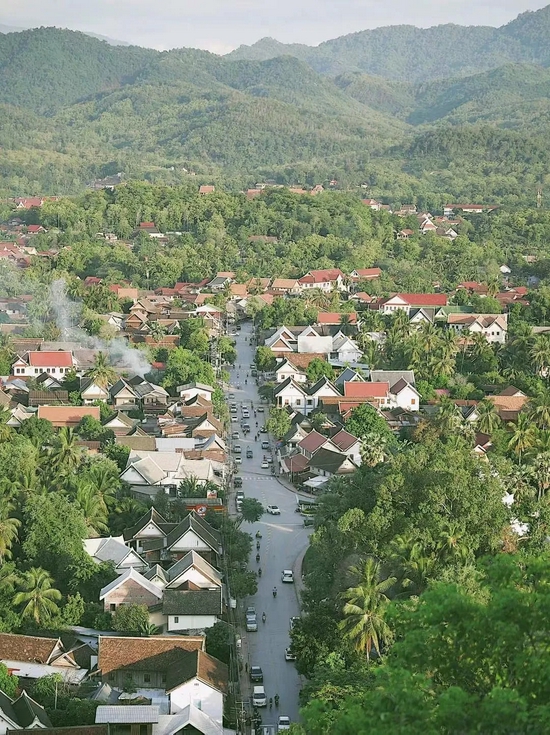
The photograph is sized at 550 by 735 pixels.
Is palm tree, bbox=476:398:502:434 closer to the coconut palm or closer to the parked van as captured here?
the coconut palm

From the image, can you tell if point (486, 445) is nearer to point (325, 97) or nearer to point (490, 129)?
point (490, 129)

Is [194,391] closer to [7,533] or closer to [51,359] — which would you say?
[51,359]

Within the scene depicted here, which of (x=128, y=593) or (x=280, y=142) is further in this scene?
(x=280, y=142)

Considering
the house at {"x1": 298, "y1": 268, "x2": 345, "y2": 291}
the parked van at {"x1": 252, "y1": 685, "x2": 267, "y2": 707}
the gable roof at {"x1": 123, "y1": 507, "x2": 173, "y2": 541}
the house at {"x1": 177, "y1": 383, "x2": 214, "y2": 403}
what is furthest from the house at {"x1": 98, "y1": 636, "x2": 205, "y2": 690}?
the house at {"x1": 298, "y1": 268, "x2": 345, "y2": 291}

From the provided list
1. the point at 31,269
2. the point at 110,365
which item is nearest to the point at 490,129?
the point at 31,269

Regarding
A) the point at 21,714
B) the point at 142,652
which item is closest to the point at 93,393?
the point at 142,652

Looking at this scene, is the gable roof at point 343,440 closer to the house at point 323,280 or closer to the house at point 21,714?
the house at point 21,714
